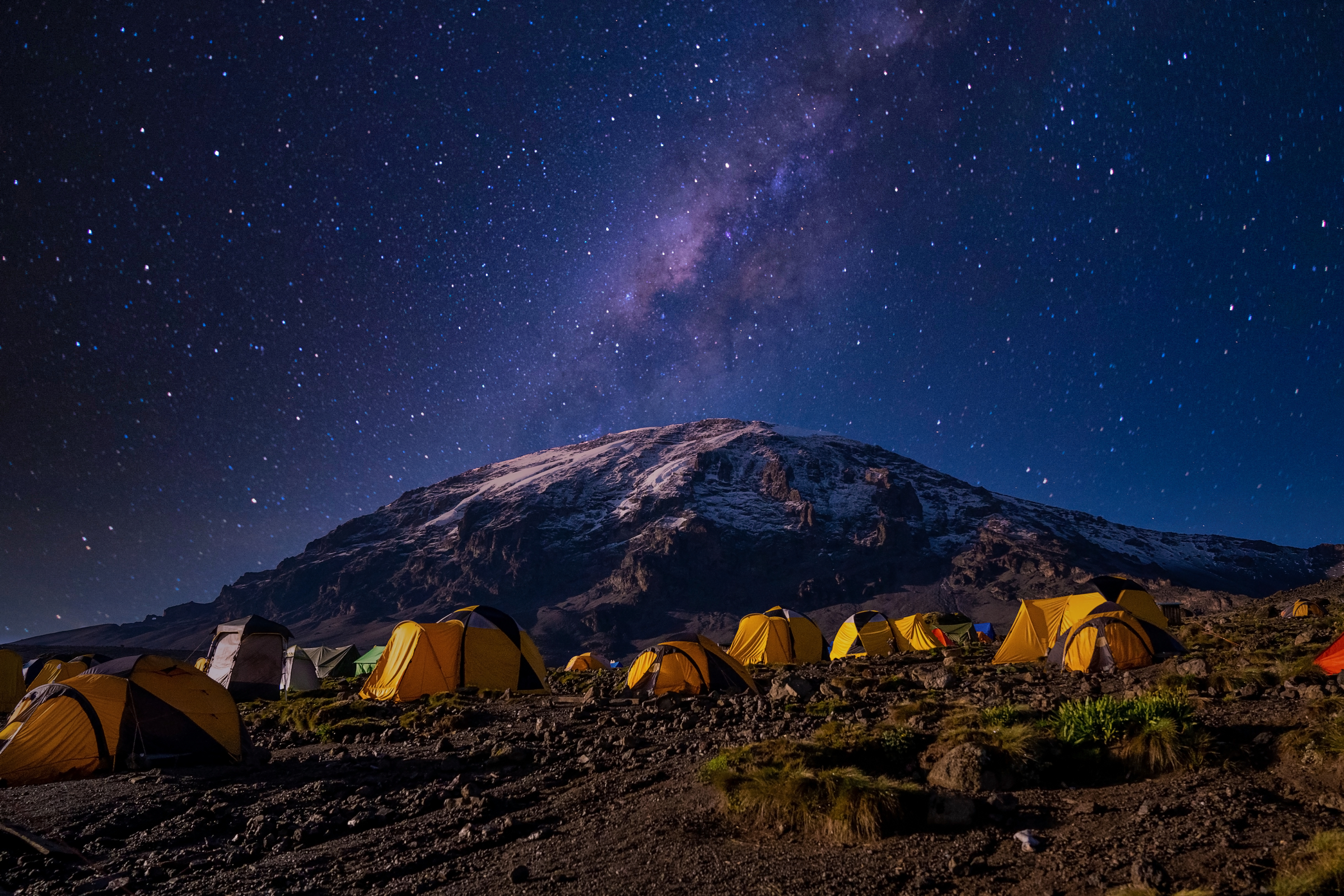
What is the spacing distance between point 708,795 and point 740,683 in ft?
36.8

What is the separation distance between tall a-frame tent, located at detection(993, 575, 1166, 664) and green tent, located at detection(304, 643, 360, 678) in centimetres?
3321

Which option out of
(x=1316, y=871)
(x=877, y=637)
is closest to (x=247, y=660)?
(x=877, y=637)

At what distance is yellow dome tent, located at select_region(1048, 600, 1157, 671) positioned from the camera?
17.6 m

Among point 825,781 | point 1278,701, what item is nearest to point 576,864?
point 825,781

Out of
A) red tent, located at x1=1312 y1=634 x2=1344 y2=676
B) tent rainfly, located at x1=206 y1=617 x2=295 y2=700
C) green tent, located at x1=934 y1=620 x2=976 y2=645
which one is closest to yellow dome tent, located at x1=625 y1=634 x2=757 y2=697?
red tent, located at x1=1312 y1=634 x2=1344 y2=676

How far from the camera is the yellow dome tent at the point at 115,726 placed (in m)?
11.2

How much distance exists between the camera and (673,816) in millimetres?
7445

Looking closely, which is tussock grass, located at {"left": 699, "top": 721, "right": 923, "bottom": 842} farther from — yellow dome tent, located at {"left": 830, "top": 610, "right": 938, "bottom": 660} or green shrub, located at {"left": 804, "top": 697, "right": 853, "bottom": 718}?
yellow dome tent, located at {"left": 830, "top": 610, "right": 938, "bottom": 660}

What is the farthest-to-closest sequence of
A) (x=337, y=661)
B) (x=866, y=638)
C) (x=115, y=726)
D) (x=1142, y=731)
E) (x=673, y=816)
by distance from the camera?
(x=337, y=661)
(x=866, y=638)
(x=115, y=726)
(x=1142, y=731)
(x=673, y=816)

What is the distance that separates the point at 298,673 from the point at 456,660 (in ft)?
43.8

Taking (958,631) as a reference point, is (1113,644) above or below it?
above

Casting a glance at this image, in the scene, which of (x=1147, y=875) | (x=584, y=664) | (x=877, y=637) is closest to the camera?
(x=1147, y=875)

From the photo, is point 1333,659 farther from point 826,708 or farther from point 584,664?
point 584,664

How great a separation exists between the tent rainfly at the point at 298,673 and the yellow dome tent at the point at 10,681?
27.2ft
